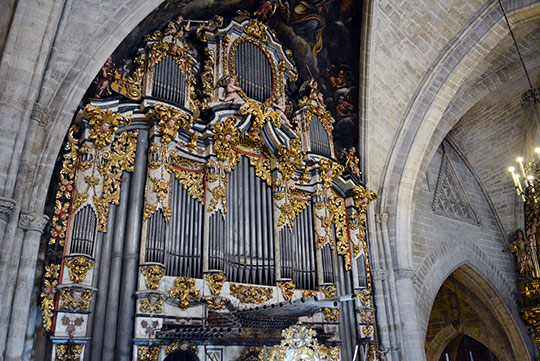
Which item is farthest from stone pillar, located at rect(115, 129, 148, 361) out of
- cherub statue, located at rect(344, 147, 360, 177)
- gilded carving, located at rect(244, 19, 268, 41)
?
cherub statue, located at rect(344, 147, 360, 177)

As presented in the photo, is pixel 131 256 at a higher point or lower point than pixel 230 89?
lower

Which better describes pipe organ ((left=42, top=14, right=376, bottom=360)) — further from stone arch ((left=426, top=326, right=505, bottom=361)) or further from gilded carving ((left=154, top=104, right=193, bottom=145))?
stone arch ((left=426, top=326, right=505, bottom=361))

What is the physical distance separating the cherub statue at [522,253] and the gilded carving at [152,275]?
14.2 meters

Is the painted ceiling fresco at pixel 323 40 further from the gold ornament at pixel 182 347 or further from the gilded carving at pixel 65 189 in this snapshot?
the gold ornament at pixel 182 347

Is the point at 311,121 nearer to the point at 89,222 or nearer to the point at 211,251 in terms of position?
the point at 211,251

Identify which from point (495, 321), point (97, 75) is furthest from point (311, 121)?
point (495, 321)

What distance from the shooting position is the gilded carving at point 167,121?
8648 mm

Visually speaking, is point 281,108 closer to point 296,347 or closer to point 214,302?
point 214,302

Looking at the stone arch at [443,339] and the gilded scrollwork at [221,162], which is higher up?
the gilded scrollwork at [221,162]

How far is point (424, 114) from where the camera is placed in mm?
12836

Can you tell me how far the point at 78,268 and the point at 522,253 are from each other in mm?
15631


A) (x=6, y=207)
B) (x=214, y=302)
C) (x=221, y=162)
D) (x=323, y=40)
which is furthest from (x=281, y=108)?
(x=6, y=207)

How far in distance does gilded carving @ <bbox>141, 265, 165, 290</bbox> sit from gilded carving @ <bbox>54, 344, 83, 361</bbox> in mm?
1388

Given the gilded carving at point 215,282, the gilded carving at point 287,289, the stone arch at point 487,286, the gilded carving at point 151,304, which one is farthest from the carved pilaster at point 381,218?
the gilded carving at point 151,304
